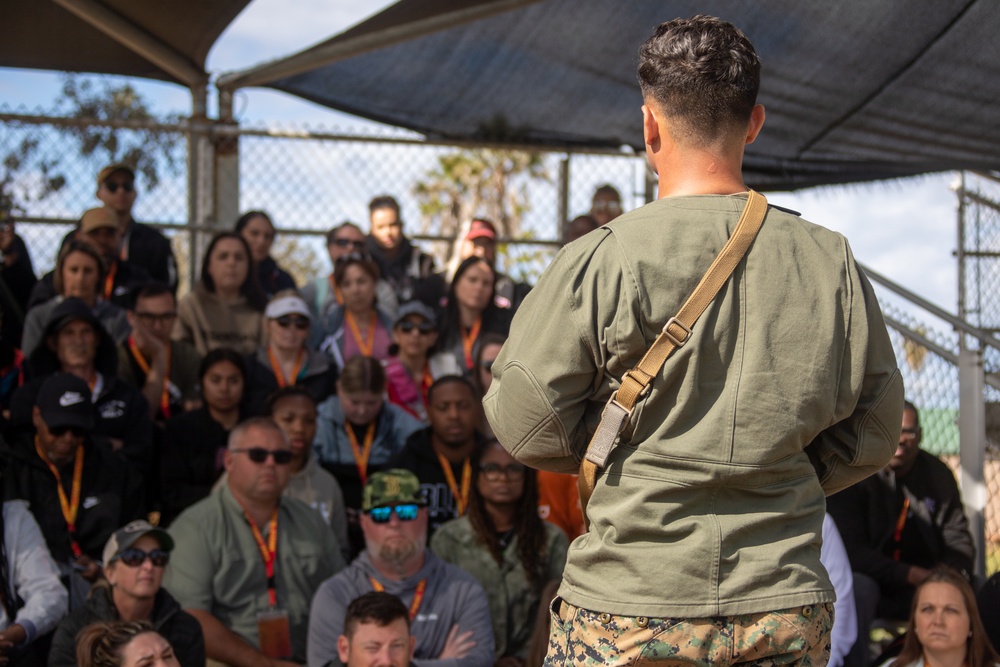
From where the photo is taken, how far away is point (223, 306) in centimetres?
789

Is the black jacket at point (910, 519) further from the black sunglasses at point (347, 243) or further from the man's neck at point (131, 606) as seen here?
the man's neck at point (131, 606)

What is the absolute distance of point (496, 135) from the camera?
8.81 metres

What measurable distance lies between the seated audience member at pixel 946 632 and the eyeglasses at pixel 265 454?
318 cm

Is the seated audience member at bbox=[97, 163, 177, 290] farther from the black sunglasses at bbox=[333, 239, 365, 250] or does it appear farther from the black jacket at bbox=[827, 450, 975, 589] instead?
the black jacket at bbox=[827, 450, 975, 589]

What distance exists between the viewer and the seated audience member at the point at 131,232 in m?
7.86

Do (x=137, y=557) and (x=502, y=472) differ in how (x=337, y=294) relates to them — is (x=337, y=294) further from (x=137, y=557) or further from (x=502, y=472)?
(x=137, y=557)

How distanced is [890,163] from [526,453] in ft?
21.9

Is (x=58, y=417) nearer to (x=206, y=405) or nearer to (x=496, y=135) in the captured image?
(x=206, y=405)

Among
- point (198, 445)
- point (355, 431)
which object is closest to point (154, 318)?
point (198, 445)

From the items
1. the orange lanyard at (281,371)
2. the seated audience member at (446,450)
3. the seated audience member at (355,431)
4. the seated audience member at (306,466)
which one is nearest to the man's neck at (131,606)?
Answer: the seated audience member at (306,466)

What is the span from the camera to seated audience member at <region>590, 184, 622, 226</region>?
29.2 ft

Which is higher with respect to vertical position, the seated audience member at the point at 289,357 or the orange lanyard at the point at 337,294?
the orange lanyard at the point at 337,294

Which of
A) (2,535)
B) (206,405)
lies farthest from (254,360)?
(2,535)

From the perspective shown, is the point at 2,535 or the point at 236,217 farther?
the point at 236,217
